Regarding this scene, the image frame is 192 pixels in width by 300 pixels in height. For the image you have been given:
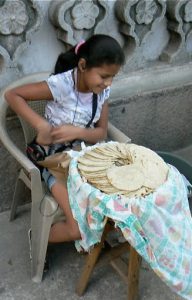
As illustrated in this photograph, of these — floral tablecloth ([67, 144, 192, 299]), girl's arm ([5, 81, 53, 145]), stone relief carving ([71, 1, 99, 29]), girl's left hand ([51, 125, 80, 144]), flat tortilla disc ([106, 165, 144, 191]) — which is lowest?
floral tablecloth ([67, 144, 192, 299])

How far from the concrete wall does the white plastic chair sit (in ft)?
0.66

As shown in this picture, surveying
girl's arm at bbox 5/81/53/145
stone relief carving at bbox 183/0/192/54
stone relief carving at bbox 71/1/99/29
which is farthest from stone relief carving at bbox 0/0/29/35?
stone relief carving at bbox 183/0/192/54

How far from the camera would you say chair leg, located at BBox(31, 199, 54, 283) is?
8.34 feet

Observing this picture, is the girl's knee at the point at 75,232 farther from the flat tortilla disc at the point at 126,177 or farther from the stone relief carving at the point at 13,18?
the stone relief carving at the point at 13,18

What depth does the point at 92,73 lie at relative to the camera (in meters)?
2.35

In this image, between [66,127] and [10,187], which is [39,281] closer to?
[10,187]

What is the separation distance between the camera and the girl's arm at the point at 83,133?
244 cm

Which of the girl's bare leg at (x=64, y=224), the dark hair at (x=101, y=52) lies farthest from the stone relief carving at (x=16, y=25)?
the girl's bare leg at (x=64, y=224)

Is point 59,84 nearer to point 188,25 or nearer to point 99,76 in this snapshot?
point 99,76

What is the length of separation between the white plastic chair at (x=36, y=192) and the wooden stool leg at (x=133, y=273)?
46 centimetres

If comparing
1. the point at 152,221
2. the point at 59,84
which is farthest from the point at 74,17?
the point at 152,221

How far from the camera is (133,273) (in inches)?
96.5

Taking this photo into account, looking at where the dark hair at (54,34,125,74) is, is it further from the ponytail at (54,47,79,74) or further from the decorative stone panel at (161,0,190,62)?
the decorative stone panel at (161,0,190,62)

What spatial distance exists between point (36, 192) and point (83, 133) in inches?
16.3
